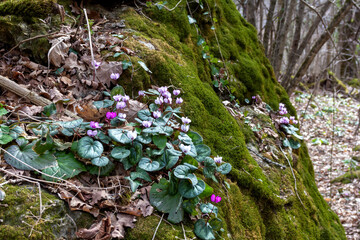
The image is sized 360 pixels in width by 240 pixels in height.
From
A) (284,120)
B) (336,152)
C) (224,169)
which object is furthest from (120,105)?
(336,152)

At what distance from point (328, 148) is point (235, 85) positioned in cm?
560

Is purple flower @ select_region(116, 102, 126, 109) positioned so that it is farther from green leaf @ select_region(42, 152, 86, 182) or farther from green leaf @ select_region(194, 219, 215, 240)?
green leaf @ select_region(194, 219, 215, 240)

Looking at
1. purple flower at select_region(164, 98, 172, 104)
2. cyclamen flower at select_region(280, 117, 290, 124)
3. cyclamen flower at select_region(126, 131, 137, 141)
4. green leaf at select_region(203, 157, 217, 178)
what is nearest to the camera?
cyclamen flower at select_region(126, 131, 137, 141)

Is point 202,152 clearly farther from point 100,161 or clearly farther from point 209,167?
point 100,161

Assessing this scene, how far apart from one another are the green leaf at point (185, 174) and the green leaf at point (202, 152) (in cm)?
27

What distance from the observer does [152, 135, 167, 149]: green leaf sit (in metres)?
1.85

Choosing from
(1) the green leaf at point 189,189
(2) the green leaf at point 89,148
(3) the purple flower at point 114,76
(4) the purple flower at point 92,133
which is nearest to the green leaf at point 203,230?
(1) the green leaf at point 189,189

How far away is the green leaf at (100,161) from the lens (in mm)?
1654

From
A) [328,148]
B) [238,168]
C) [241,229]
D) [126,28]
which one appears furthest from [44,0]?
[328,148]

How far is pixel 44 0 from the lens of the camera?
2508mm

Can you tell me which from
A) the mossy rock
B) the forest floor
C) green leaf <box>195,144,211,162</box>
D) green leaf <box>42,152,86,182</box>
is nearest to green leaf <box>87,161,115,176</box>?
green leaf <box>42,152,86,182</box>

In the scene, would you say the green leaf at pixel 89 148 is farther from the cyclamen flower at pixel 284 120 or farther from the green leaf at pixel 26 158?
the cyclamen flower at pixel 284 120

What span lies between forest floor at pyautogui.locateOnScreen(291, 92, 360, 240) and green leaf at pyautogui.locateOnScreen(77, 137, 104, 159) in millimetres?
3040

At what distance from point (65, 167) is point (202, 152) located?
0.90 meters
